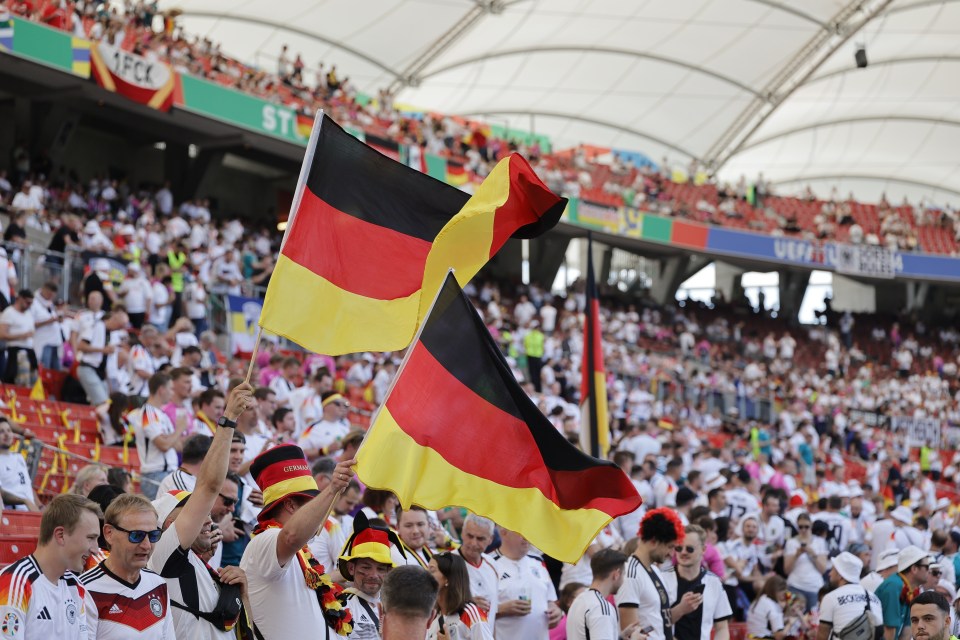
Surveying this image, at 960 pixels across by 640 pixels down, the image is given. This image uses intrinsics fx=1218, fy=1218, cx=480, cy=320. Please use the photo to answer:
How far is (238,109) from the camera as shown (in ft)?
77.8

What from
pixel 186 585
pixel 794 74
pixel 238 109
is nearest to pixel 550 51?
pixel 794 74

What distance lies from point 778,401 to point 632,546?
20.2 meters

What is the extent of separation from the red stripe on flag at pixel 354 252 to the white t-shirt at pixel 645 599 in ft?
7.41

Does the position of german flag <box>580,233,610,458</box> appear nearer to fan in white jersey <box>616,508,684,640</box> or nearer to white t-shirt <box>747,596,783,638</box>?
white t-shirt <box>747,596,783,638</box>

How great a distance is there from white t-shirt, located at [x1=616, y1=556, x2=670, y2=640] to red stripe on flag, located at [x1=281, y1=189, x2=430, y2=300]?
2259mm

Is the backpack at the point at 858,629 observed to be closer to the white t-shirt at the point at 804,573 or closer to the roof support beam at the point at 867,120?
the white t-shirt at the point at 804,573

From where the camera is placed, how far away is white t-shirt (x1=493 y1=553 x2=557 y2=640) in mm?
7113

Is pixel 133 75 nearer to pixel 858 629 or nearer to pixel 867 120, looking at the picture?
pixel 858 629

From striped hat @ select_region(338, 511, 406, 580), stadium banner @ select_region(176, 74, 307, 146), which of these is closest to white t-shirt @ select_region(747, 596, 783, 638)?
striped hat @ select_region(338, 511, 406, 580)

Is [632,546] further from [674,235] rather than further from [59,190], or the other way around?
[674,235]

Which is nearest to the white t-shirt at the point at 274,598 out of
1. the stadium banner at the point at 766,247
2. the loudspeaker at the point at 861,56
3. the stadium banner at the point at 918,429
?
the stadium banner at the point at 918,429

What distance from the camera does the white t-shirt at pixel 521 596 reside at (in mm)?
7113

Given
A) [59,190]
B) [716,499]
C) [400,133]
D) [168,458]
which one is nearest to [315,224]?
[168,458]

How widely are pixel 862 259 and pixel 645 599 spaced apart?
31.9 m
